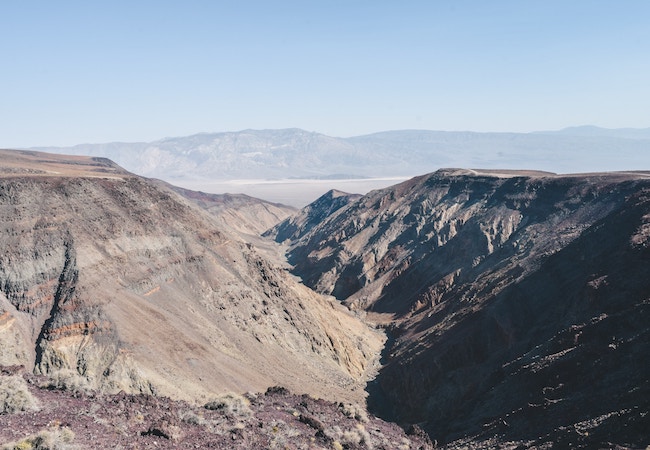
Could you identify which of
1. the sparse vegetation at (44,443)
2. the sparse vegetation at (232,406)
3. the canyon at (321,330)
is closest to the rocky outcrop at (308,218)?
the canyon at (321,330)

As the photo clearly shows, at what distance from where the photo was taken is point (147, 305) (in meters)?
38.8

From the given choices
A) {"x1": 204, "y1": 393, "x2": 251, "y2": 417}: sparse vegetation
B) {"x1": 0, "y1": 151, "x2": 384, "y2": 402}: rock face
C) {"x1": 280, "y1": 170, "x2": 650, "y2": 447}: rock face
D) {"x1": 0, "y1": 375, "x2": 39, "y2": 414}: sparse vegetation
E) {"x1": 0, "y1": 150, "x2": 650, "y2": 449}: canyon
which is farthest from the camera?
{"x1": 0, "y1": 151, "x2": 384, "y2": 402}: rock face

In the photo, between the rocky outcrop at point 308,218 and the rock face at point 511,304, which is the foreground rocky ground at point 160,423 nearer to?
the rock face at point 511,304

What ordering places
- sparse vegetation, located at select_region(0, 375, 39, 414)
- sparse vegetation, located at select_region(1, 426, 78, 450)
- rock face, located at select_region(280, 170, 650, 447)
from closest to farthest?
sparse vegetation, located at select_region(1, 426, 78, 450) → sparse vegetation, located at select_region(0, 375, 39, 414) → rock face, located at select_region(280, 170, 650, 447)

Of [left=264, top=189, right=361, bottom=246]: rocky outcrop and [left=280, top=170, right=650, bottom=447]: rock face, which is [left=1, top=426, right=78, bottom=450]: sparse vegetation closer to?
[left=280, top=170, right=650, bottom=447]: rock face

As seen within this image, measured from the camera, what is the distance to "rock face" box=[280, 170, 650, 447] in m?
26.9

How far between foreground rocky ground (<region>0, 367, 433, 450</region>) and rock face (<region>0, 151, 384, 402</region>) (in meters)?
2.84

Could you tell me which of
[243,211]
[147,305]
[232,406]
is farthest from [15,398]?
[243,211]

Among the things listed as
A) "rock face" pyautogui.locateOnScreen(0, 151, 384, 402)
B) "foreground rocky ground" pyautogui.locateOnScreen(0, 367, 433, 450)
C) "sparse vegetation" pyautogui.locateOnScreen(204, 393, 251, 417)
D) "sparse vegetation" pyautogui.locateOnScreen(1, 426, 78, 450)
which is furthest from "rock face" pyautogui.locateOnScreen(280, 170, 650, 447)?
"sparse vegetation" pyautogui.locateOnScreen(1, 426, 78, 450)

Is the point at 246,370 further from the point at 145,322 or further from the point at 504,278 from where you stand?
the point at 504,278

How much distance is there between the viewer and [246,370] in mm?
37719

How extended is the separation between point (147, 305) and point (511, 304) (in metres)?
29.9

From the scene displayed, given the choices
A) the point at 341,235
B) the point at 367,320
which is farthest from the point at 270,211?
the point at 367,320

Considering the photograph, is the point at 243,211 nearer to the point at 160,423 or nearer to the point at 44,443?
the point at 160,423
